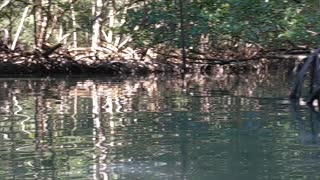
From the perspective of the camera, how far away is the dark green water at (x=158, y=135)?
21.6 feet

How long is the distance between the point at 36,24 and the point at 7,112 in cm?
1265

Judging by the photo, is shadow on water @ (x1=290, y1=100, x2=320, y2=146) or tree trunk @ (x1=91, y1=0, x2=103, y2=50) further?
tree trunk @ (x1=91, y1=0, x2=103, y2=50)

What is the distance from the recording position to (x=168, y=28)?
19625 millimetres

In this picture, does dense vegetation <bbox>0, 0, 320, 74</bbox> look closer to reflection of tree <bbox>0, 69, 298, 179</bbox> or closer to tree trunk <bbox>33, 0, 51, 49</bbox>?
tree trunk <bbox>33, 0, 51, 49</bbox>

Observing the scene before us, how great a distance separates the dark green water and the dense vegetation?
2679 mm

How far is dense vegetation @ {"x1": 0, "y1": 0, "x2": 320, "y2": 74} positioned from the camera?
56.9ft

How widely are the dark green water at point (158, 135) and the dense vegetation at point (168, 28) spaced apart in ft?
8.79

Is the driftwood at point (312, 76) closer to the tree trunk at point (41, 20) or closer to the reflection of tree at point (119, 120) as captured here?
the reflection of tree at point (119, 120)

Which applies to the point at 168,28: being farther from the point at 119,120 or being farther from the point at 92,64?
the point at 119,120

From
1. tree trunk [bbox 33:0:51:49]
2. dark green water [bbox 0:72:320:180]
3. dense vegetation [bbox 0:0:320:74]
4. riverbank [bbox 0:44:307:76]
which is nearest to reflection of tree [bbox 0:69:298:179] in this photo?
dark green water [bbox 0:72:320:180]

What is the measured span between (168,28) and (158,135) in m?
11.2

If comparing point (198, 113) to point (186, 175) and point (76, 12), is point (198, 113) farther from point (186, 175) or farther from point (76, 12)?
point (76, 12)

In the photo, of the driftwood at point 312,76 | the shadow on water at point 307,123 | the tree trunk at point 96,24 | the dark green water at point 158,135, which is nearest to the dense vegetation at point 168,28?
the tree trunk at point 96,24

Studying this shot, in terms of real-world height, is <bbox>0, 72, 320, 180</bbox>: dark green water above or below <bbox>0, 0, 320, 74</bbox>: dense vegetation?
below
